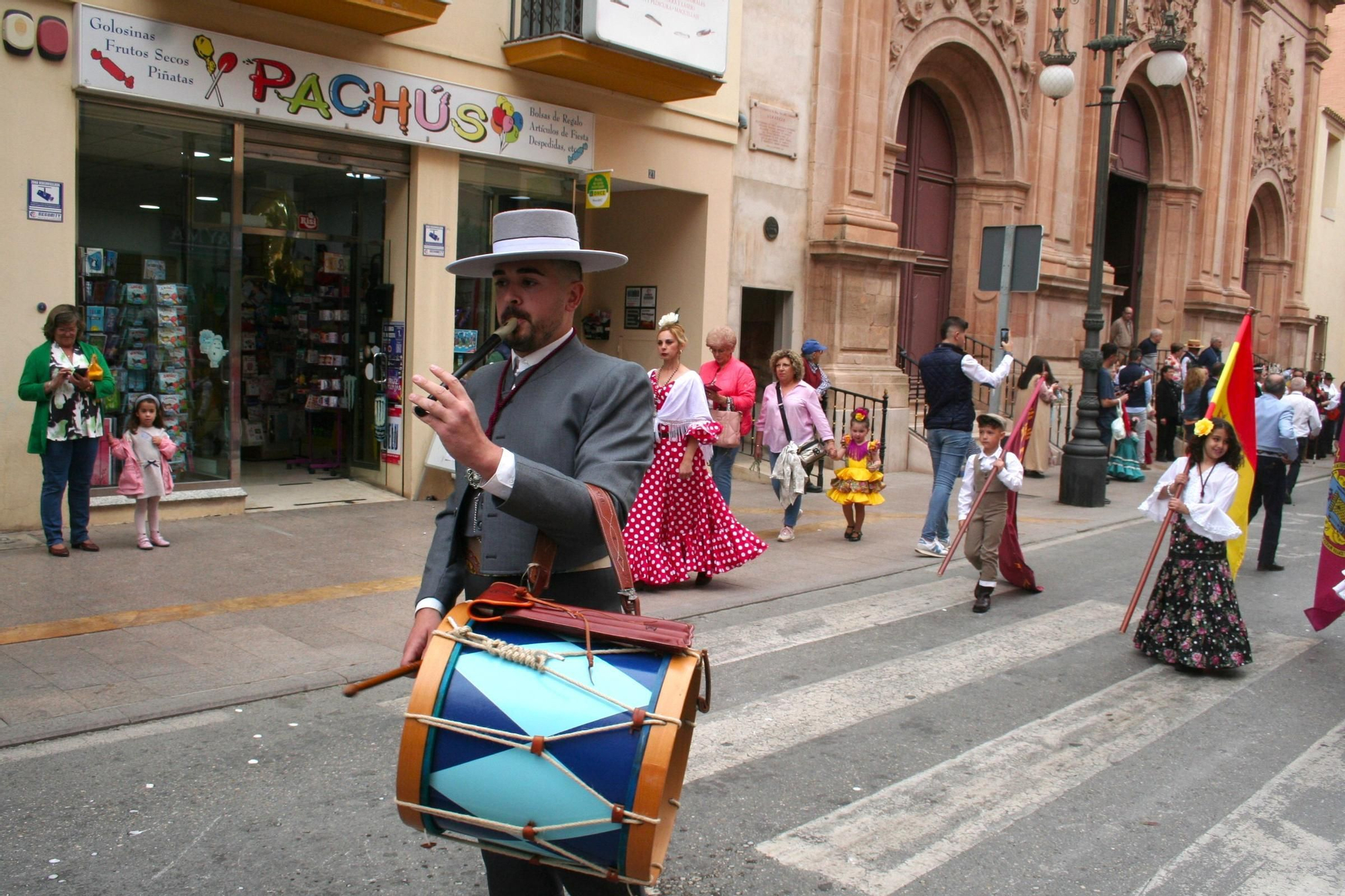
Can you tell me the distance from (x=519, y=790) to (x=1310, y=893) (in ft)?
9.85

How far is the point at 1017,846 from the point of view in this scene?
4234 millimetres

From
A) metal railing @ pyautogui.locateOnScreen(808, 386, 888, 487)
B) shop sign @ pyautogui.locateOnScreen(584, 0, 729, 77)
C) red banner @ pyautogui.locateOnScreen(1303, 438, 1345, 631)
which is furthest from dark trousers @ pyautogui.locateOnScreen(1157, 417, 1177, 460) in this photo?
red banner @ pyautogui.locateOnScreen(1303, 438, 1345, 631)

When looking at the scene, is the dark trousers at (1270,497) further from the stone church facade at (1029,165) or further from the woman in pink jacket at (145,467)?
the woman in pink jacket at (145,467)

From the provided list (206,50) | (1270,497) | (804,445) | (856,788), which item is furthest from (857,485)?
(206,50)

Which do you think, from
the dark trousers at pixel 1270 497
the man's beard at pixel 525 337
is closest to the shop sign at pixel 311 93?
the dark trousers at pixel 1270 497

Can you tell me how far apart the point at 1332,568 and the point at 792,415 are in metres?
4.67

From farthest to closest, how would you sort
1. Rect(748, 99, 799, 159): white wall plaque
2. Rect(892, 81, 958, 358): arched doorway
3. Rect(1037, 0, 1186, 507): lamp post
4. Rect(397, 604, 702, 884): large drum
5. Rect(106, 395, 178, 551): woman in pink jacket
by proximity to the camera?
Rect(892, 81, 958, 358): arched doorway < Rect(748, 99, 799, 159): white wall plaque < Rect(1037, 0, 1186, 507): lamp post < Rect(106, 395, 178, 551): woman in pink jacket < Rect(397, 604, 702, 884): large drum

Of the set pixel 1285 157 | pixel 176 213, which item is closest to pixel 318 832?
pixel 176 213

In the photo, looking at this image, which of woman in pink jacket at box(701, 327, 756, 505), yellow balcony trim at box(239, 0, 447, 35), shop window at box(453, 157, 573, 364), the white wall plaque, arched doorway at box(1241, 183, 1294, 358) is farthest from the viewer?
arched doorway at box(1241, 183, 1294, 358)

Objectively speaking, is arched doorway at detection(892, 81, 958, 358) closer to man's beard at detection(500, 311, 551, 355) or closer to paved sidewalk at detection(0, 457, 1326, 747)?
paved sidewalk at detection(0, 457, 1326, 747)

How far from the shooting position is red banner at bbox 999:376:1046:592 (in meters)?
8.52

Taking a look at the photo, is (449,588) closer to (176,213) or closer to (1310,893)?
(1310,893)

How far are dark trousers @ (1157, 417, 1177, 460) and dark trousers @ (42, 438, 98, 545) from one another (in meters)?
16.6

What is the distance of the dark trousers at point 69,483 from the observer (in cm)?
838
